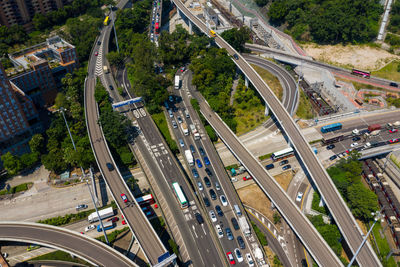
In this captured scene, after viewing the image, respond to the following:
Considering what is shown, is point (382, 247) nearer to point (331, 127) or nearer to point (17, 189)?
point (331, 127)

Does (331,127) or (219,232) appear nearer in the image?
(219,232)

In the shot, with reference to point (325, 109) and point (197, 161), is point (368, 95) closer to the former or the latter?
point (325, 109)

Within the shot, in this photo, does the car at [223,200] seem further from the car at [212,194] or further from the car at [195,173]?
the car at [195,173]

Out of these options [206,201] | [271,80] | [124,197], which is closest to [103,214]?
[124,197]

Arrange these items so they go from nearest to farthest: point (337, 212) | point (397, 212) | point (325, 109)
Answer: point (337, 212)
point (397, 212)
point (325, 109)

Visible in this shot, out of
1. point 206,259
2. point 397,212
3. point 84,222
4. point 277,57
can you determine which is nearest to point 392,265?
point 397,212

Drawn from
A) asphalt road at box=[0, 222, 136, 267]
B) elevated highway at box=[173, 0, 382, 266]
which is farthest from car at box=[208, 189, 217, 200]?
asphalt road at box=[0, 222, 136, 267]
